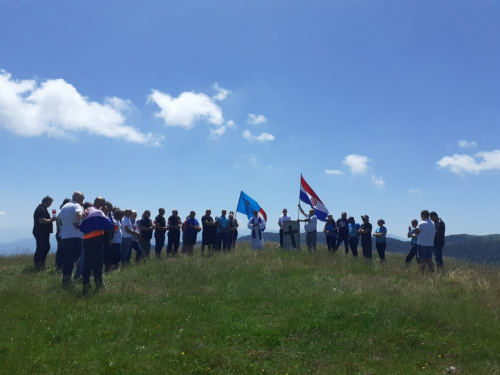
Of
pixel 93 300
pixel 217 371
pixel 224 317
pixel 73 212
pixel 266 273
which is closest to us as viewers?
pixel 217 371

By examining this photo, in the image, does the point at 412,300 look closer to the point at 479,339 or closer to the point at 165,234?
the point at 479,339

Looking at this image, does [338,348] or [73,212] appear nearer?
[338,348]

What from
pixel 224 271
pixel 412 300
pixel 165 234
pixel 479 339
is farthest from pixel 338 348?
pixel 165 234

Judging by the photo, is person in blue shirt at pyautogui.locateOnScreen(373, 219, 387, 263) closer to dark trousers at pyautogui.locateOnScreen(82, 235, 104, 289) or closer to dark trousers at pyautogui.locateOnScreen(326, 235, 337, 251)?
dark trousers at pyautogui.locateOnScreen(326, 235, 337, 251)

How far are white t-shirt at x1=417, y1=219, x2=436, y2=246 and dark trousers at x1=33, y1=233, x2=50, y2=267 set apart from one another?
459 inches

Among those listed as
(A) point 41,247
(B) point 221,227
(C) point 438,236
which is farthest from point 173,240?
(C) point 438,236

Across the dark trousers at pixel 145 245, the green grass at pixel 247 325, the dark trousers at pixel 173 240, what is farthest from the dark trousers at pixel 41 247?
the dark trousers at pixel 173 240

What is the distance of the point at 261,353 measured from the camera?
6.24 metres

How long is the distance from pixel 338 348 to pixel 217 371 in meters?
2.08

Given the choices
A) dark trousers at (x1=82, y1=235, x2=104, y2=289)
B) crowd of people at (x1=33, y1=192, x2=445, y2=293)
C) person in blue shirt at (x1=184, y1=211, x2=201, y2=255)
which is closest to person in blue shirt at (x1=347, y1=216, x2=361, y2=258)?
crowd of people at (x1=33, y1=192, x2=445, y2=293)

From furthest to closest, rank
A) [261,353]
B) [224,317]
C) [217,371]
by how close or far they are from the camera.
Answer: [224,317]
[261,353]
[217,371]

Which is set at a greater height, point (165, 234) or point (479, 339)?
point (165, 234)

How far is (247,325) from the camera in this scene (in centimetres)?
738

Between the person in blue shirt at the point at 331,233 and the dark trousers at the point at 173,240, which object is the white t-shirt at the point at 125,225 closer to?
the dark trousers at the point at 173,240
